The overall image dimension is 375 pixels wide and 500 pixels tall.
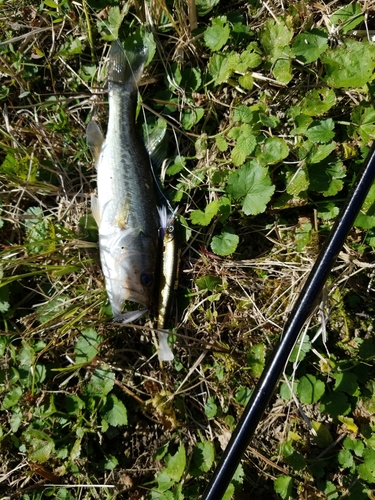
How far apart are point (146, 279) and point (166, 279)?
5.4 inches

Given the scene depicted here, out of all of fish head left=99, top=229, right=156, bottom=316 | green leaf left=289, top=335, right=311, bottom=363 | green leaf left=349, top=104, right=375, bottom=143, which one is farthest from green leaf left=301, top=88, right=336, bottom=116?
green leaf left=289, top=335, right=311, bottom=363

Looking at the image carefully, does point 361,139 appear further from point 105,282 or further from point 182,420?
point 182,420

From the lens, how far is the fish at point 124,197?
9.38 ft

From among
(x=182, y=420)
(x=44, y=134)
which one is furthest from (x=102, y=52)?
(x=182, y=420)

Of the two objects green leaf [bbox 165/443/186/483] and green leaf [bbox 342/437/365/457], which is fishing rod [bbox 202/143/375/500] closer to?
green leaf [bbox 165/443/186/483]

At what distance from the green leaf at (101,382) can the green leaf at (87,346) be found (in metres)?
0.12

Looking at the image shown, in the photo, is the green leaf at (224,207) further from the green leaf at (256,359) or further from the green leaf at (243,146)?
the green leaf at (256,359)

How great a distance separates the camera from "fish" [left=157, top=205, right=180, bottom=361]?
2.91 meters

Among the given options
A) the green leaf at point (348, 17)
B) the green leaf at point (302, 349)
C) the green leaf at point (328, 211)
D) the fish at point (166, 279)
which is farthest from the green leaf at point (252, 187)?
the green leaf at point (348, 17)

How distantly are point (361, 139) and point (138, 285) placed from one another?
1.62 m

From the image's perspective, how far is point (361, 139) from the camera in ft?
9.25

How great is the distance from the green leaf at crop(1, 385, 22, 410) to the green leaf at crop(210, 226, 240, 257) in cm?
159

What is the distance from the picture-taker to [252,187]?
112 inches

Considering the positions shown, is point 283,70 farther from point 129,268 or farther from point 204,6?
point 129,268
